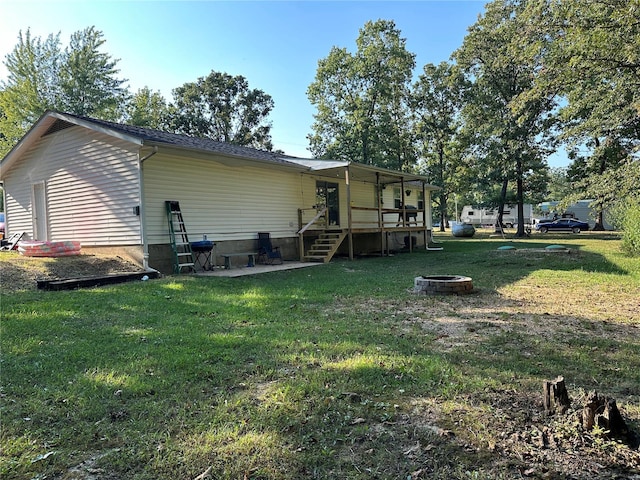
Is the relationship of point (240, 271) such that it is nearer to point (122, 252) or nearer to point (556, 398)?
point (122, 252)

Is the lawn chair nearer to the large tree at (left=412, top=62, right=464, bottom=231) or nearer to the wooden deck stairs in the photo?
the wooden deck stairs

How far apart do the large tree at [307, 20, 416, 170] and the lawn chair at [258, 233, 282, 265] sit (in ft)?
54.0

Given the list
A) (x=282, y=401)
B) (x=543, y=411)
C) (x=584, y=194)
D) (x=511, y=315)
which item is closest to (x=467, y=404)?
(x=543, y=411)

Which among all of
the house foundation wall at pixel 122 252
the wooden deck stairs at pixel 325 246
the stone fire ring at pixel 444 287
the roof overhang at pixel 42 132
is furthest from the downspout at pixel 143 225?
the stone fire ring at pixel 444 287

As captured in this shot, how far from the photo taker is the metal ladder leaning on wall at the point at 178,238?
987cm

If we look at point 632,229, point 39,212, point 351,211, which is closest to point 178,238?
point 39,212

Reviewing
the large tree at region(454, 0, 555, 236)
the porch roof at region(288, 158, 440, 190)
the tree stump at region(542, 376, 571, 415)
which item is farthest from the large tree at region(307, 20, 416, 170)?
the tree stump at region(542, 376, 571, 415)

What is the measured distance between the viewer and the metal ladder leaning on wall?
32.4ft

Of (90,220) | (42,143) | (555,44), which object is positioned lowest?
(90,220)

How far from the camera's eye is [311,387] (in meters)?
2.91

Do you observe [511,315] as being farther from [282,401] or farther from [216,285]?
[216,285]

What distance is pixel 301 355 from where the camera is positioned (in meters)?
3.63

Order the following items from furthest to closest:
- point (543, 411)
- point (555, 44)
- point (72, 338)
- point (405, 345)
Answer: point (555, 44)
point (72, 338)
point (405, 345)
point (543, 411)

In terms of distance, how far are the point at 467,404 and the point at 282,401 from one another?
1.22m
